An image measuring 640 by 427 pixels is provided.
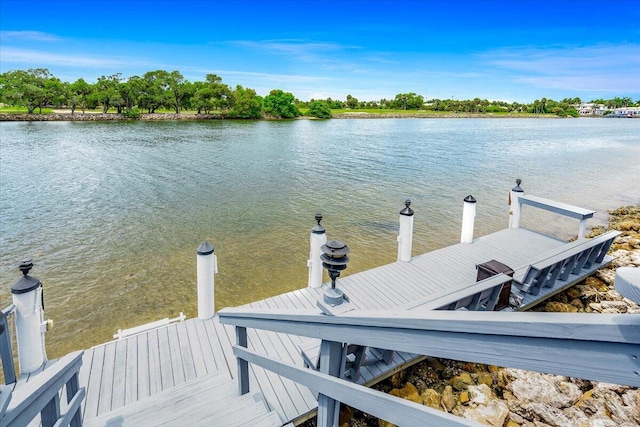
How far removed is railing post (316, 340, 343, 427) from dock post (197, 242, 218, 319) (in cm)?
367

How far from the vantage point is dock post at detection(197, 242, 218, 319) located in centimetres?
500

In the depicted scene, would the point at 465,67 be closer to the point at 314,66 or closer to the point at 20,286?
the point at 314,66

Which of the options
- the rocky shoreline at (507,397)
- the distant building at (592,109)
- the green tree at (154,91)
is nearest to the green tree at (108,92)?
the green tree at (154,91)

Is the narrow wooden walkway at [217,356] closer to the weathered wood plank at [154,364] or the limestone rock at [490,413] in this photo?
the weathered wood plank at [154,364]

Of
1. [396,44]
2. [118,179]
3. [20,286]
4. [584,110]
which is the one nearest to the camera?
[20,286]

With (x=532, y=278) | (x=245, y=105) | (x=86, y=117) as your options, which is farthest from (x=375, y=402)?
(x=245, y=105)

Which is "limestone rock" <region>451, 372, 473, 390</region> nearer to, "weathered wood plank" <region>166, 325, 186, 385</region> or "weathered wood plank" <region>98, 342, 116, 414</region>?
"weathered wood plank" <region>166, 325, 186, 385</region>

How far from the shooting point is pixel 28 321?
3.89m

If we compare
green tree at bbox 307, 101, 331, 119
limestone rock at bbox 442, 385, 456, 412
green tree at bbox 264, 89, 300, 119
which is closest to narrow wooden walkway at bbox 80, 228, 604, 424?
limestone rock at bbox 442, 385, 456, 412

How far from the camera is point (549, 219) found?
1254 centimetres

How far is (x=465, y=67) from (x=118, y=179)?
116 metres

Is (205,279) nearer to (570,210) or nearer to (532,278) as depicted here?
(532,278)

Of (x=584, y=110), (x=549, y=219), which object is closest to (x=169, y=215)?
(x=549, y=219)

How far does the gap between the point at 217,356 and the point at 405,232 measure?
431 cm
